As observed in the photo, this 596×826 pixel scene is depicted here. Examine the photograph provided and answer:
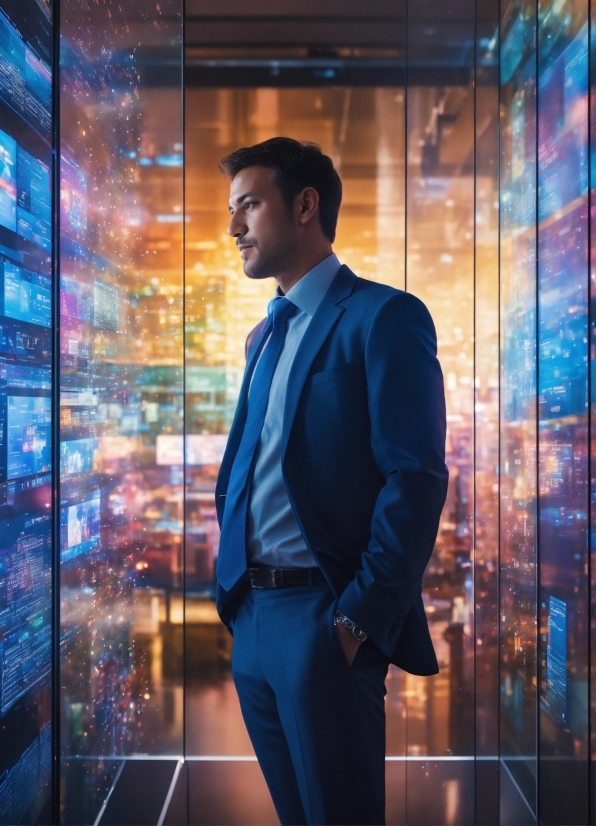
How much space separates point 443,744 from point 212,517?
1.18 meters

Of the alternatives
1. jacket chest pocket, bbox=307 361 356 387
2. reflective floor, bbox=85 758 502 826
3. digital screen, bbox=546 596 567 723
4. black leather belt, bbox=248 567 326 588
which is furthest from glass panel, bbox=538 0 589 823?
black leather belt, bbox=248 567 326 588

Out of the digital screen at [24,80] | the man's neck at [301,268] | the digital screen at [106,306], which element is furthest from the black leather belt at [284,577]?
the digital screen at [24,80]

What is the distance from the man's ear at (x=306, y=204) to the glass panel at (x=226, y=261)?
1145 millimetres

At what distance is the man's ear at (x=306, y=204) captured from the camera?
62.7 inches

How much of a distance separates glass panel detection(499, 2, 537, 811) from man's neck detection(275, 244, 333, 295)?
31.0 inches

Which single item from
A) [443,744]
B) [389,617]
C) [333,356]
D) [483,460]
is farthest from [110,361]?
[443,744]

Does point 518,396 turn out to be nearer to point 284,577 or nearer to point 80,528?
point 284,577

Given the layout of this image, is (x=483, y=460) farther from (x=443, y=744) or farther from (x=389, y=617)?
(x=389, y=617)

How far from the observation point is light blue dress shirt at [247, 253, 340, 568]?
1413mm

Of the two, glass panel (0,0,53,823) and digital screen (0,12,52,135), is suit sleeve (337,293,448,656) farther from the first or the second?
digital screen (0,12,52,135)

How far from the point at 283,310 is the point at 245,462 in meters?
0.34

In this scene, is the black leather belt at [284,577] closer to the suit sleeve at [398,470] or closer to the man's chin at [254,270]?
the suit sleeve at [398,470]

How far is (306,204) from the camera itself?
5.24 ft

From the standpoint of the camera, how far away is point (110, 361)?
1.92m
